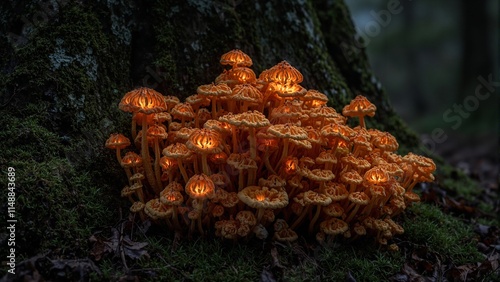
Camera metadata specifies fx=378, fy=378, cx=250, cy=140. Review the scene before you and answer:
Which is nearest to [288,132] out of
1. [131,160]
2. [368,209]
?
[368,209]

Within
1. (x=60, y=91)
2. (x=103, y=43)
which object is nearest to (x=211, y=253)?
(x=60, y=91)

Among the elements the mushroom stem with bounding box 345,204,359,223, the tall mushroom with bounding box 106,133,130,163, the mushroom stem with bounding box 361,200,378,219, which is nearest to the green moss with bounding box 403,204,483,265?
the mushroom stem with bounding box 361,200,378,219

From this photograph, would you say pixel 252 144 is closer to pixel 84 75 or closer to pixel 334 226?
pixel 334 226

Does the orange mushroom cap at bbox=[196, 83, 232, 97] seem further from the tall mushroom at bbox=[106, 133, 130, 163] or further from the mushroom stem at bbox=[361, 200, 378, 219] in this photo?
the mushroom stem at bbox=[361, 200, 378, 219]

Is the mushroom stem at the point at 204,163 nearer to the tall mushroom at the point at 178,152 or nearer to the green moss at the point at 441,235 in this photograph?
the tall mushroom at the point at 178,152

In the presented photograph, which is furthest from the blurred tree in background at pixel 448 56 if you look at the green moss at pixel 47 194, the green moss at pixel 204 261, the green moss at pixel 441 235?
the green moss at pixel 47 194

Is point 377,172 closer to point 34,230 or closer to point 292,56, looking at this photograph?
point 292,56
